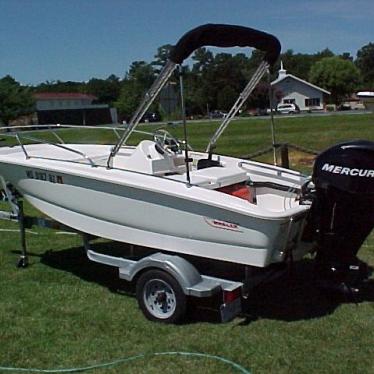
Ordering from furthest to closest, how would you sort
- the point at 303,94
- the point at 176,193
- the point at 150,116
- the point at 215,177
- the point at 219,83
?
1. the point at 303,94
2. the point at 219,83
3. the point at 150,116
4. the point at 215,177
5. the point at 176,193

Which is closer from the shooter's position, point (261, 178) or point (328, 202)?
point (328, 202)

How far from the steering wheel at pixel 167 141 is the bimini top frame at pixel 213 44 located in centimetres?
84

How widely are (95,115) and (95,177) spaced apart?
6836 cm

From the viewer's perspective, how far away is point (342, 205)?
197 inches

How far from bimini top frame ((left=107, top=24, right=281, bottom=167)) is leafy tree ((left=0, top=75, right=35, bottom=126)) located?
7342cm

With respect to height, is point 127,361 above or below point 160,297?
below

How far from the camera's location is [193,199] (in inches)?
196

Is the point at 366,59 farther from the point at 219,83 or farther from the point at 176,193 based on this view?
the point at 176,193

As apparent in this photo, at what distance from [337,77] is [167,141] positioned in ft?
305

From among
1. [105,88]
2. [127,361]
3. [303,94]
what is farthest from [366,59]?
[127,361]

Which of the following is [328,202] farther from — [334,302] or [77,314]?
[77,314]

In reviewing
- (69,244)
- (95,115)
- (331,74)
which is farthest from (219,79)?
(69,244)

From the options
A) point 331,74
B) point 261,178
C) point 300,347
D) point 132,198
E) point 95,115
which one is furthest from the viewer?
point 331,74

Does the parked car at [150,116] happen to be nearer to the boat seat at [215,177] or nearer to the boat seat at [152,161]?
the boat seat at [152,161]
